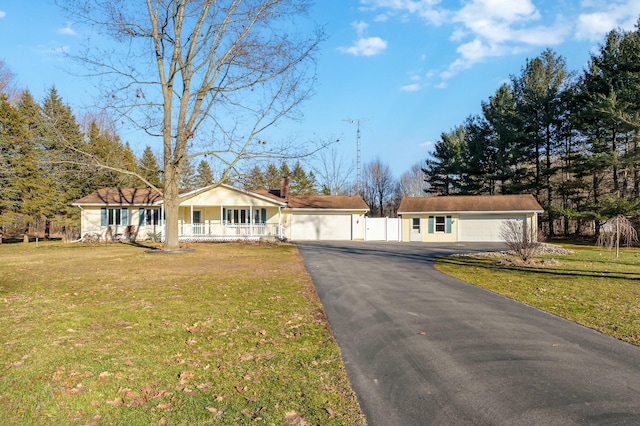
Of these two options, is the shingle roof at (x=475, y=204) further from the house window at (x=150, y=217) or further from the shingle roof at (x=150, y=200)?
the house window at (x=150, y=217)

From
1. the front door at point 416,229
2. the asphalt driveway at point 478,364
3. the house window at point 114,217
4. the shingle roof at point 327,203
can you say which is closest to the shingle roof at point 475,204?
the front door at point 416,229

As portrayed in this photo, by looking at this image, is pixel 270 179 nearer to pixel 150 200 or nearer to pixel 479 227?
pixel 150 200

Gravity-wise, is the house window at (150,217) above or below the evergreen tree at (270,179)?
below

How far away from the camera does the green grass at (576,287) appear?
6004 mm

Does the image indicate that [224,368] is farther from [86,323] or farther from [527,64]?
[527,64]

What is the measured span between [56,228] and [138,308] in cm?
3763

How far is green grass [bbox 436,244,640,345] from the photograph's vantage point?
6.00 meters

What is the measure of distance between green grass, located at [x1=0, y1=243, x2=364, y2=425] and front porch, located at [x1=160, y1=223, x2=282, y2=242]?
17.8 m

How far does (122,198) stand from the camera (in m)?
27.8

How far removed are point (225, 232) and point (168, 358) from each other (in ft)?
76.9

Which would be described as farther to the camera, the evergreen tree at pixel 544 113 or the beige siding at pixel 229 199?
the evergreen tree at pixel 544 113

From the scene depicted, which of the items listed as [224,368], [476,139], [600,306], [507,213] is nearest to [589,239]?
[507,213]

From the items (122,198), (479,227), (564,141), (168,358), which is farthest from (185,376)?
(564,141)

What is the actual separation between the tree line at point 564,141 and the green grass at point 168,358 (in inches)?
1033
